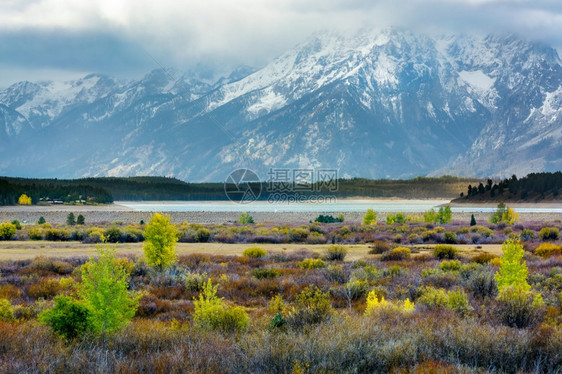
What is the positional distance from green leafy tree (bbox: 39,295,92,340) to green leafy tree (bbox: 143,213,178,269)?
30.3 feet

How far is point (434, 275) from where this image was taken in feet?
53.7

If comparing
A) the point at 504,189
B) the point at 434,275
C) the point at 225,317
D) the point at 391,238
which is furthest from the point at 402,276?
the point at 504,189

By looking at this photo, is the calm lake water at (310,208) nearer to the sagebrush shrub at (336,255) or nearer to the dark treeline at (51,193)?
the dark treeline at (51,193)

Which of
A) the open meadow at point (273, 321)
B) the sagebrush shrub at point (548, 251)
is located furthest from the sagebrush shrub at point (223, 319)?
the sagebrush shrub at point (548, 251)

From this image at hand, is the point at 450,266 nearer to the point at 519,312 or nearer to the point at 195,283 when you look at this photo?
the point at 195,283

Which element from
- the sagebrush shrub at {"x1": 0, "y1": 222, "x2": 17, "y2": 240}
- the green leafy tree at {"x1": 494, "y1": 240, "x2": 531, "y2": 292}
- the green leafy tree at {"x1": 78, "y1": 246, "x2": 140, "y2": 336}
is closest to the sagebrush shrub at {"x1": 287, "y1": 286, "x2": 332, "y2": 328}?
the green leafy tree at {"x1": 78, "y1": 246, "x2": 140, "y2": 336}

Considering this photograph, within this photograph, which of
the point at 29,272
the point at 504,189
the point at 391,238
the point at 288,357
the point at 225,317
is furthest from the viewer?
the point at 504,189

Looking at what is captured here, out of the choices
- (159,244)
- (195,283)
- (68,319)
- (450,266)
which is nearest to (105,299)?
(68,319)

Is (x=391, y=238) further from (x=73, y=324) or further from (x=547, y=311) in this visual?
(x=73, y=324)

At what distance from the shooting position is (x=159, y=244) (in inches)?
715

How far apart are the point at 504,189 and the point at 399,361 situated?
Answer: 115035 millimetres

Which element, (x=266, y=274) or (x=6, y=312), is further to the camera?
(x=266, y=274)

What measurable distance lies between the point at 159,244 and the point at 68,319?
9.72 metres

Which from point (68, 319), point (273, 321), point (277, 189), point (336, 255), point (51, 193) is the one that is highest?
point (277, 189)
